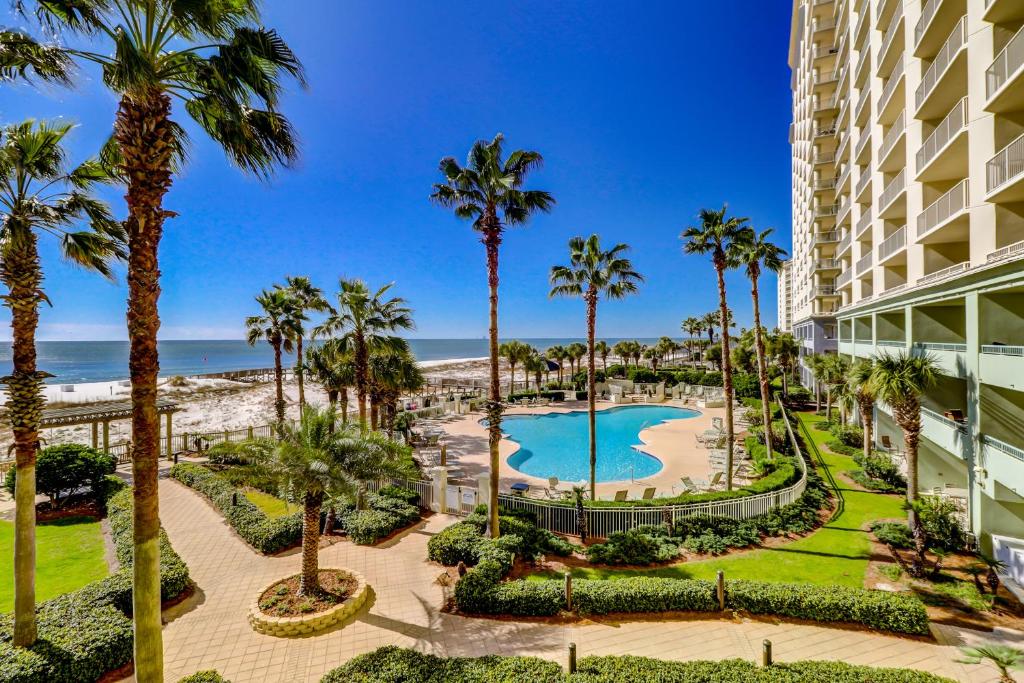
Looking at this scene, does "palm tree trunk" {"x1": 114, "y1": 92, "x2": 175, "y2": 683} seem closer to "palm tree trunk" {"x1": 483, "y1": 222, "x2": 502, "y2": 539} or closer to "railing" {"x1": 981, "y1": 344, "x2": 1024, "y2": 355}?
"palm tree trunk" {"x1": 483, "y1": 222, "x2": 502, "y2": 539}

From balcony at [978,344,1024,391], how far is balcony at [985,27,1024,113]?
644 centimetres

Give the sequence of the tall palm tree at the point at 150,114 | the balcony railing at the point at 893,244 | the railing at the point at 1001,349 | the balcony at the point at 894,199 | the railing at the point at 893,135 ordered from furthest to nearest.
Answer: the balcony railing at the point at 893,244
the balcony at the point at 894,199
the railing at the point at 893,135
the railing at the point at 1001,349
the tall palm tree at the point at 150,114

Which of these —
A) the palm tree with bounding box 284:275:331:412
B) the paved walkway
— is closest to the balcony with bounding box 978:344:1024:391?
the paved walkway

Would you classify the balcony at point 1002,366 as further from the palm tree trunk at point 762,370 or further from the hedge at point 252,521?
the hedge at point 252,521

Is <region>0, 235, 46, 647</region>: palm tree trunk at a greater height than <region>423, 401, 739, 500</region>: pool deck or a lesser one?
greater

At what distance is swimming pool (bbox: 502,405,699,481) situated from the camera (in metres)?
22.9

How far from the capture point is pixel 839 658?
7.61 m

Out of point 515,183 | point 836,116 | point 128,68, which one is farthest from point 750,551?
point 836,116

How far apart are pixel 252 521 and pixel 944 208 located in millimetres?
25355

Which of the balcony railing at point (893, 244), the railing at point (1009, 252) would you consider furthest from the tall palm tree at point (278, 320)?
the balcony railing at point (893, 244)

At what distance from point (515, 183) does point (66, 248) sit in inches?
395

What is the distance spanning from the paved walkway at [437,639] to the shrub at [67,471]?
8.58 m

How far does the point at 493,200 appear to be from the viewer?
12352 millimetres

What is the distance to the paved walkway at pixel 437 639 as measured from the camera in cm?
753
